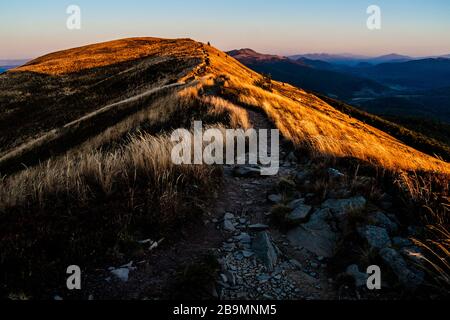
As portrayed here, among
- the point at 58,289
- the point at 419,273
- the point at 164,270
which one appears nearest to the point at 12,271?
the point at 58,289

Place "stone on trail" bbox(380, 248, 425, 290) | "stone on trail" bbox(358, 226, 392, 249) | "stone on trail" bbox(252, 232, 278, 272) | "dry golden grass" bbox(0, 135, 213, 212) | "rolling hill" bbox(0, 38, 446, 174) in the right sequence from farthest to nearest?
"rolling hill" bbox(0, 38, 446, 174)
"dry golden grass" bbox(0, 135, 213, 212)
"stone on trail" bbox(252, 232, 278, 272)
"stone on trail" bbox(358, 226, 392, 249)
"stone on trail" bbox(380, 248, 425, 290)

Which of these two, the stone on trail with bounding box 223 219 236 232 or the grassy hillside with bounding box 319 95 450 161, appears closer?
the stone on trail with bounding box 223 219 236 232

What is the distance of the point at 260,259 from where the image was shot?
464 centimetres

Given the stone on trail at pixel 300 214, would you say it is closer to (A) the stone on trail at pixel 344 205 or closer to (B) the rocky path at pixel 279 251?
(B) the rocky path at pixel 279 251

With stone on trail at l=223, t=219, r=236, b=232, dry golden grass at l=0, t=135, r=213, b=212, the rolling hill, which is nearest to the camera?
stone on trail at l=223, t=219, r=236, b=232

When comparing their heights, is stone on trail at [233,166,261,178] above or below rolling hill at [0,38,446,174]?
below

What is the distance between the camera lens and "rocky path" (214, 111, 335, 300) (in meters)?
4.09

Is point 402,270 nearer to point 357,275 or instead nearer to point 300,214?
point 357,275

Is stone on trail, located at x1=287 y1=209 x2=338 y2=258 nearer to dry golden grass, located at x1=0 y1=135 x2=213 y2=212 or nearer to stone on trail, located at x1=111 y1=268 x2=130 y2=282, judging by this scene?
dry golden grass, located at x1=0 y1=135 x2=213 y2=212

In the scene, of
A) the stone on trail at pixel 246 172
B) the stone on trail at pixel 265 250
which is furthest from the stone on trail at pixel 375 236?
the stone on trail at pixel 246 172

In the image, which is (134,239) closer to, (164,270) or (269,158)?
(164,270)

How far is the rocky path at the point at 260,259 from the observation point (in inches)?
161

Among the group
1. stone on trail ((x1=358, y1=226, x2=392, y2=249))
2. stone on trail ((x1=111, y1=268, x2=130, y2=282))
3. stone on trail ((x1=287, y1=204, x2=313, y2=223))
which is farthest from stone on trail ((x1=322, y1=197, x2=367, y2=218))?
stone on trail ((x1=111, y1=268, x2=130, y2=282))
